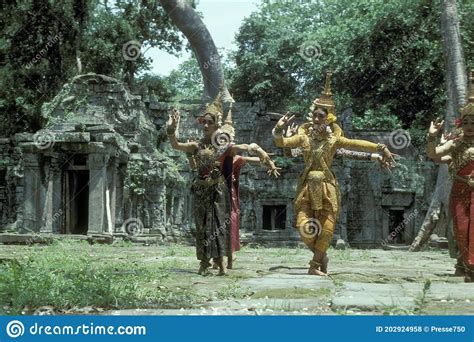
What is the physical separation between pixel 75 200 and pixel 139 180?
2024 mm

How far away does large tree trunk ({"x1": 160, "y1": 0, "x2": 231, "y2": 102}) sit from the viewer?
1775cm

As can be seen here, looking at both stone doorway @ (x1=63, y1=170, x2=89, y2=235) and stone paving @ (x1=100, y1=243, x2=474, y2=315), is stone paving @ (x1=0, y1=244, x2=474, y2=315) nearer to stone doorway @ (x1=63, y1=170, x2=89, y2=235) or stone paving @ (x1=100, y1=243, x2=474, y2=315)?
stone paving @ (x1=100, y1=243, x2=474, y2=315)

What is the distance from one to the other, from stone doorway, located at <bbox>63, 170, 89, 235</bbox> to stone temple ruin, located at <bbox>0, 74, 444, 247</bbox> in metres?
0.03

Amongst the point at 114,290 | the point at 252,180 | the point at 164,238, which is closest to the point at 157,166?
the point at 164,238

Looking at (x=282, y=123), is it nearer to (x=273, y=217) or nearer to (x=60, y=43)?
(x=273, y=217)

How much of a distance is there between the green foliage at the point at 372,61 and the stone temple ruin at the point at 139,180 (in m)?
2.39

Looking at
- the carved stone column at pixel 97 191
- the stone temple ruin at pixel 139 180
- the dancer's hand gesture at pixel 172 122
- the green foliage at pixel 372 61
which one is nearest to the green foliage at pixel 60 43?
the stone temple ruin at pixel 139 180

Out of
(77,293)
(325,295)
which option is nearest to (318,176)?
(325,295)

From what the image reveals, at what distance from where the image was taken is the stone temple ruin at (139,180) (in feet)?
55.9

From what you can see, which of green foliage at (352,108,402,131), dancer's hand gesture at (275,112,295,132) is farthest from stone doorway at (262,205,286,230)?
Answer: dancer's hand gesture at (275,112,295,132)

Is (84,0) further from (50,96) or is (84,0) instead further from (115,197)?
(115,197)

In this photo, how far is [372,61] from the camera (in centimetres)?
2795

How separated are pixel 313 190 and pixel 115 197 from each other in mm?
11907

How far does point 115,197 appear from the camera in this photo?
1838 centimetres
